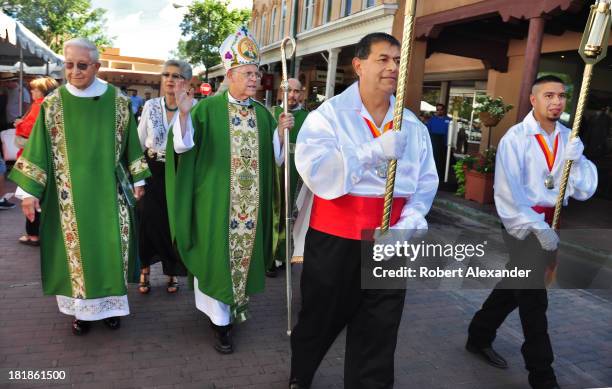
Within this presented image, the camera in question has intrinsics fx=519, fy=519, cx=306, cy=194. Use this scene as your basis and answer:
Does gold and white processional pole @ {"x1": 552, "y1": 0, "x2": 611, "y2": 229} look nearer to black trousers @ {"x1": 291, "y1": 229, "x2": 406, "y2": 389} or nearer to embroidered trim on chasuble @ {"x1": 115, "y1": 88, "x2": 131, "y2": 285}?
black trousers @ {"x1": 291, "y1": 229, "x2": 406, "y2": 389}

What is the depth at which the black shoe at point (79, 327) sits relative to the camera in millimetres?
3641

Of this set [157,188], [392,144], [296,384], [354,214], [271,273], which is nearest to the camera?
[392,144]

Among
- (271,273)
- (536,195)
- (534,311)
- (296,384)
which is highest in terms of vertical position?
(536,195)

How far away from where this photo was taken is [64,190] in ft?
11.6

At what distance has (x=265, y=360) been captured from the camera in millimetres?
3438

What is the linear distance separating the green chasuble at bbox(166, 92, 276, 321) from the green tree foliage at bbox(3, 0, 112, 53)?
36129mm

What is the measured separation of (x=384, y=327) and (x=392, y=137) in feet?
3.05

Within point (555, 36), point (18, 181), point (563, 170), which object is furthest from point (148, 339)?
point (555, 36)

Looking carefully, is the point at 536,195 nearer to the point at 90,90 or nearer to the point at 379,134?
the point at 379,134

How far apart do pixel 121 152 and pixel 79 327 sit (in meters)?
1.27

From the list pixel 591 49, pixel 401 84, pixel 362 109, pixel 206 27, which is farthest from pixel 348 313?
pixel 206 27

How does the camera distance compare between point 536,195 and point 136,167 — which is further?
point 136,167

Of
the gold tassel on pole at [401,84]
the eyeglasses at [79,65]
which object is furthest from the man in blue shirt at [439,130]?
the gold tassel on pole at [401,84]

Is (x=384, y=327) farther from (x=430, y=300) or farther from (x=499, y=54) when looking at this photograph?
(x=499, y=54)
